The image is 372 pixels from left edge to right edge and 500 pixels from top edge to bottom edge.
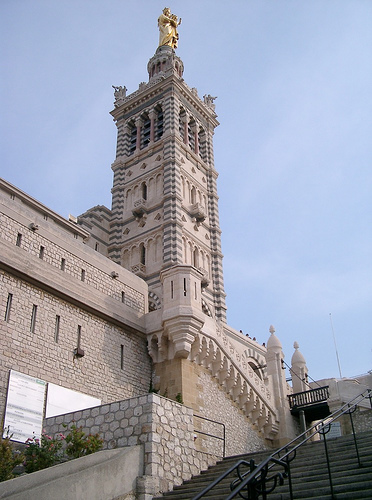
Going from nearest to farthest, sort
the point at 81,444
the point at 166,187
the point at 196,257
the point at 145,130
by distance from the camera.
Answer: the point at 81,444, the point at 196,257, the point at 166,187, the point at 145,130

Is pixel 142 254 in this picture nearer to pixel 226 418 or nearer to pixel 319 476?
pixel 226 418

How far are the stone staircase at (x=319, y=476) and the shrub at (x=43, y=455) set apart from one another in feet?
9.01

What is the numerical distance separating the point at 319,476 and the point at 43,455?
5774 millimetres

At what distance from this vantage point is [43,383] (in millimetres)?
15164

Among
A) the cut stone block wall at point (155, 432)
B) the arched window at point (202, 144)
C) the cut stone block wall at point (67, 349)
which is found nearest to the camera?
the cut stone block wall at point (155, 432)

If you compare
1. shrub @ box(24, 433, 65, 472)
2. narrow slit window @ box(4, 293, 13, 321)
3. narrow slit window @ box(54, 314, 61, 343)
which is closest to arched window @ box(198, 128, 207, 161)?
narrow slit window @ box(54, 314, 61, 343)

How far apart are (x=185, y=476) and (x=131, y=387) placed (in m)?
6.78

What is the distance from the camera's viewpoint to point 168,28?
51969mm

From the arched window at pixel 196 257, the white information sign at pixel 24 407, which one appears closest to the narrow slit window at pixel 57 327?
the white information sign at pixel 24 407

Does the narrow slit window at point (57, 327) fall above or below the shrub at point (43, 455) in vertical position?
above

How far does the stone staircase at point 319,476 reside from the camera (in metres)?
8.53

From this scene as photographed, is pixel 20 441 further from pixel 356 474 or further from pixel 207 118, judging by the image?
pixel 207 118

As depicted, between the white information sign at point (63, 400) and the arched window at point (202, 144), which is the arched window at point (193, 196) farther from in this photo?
the white information sign at point (63, 400)

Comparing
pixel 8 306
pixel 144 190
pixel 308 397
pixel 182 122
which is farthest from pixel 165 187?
pixel 8 306
